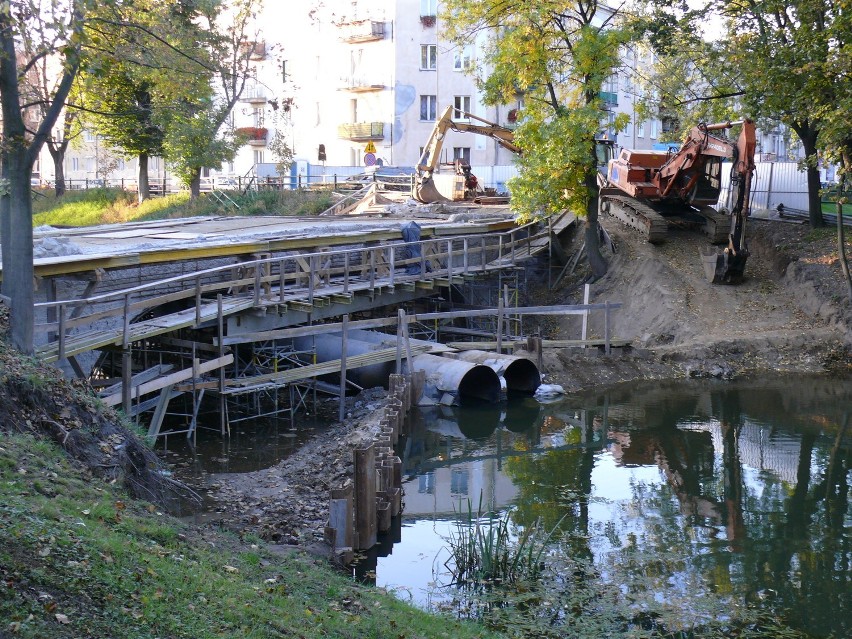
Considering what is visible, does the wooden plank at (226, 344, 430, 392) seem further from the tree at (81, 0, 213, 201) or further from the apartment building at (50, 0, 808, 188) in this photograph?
the apartment building at (50, 0, 808, 188)

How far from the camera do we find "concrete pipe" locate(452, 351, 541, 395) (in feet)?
72.4

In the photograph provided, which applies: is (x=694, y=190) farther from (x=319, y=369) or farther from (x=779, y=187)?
(x=319, y=369)

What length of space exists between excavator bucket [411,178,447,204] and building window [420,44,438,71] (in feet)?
55.3

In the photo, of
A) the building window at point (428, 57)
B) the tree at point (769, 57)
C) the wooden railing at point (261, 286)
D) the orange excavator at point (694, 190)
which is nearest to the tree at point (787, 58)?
the tree at point (769, 57)

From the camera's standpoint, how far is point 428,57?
172 ft

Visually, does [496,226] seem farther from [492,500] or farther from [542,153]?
[492,500]

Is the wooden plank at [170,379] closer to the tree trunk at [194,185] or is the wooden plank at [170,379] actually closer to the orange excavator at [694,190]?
the orange excavator at [694,190]

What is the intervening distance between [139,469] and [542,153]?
19167 millimetres

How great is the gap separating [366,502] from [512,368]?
11218 millimetres

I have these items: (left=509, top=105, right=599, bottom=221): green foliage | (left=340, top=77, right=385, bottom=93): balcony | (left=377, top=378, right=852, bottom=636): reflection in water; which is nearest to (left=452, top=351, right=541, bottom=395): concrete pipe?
(left=377, top=378, right=852, bottom=636): reflection in water

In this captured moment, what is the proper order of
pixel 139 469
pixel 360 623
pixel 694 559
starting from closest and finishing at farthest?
pixel 360 623
pixel 139 469
pixel 694 559

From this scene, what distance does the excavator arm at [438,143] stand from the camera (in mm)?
35031

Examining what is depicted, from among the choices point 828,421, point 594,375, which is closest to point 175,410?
point 594,375

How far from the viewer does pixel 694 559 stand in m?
12.4
